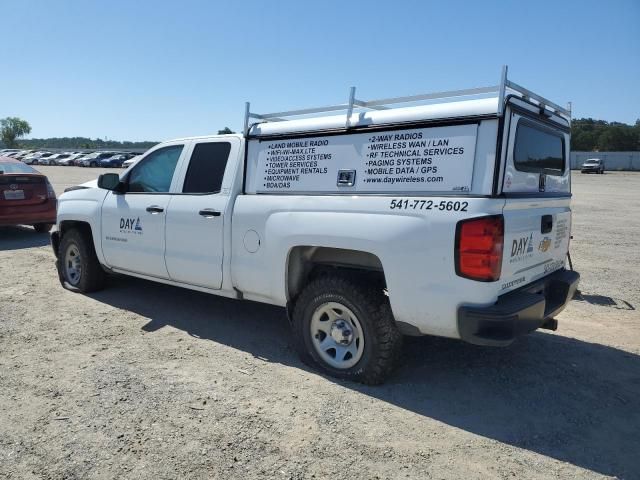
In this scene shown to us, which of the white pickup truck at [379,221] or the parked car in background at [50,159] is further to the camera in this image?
the parked car in background at [50,159]

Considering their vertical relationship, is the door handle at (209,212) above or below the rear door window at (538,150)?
below

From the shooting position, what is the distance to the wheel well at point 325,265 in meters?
3.79

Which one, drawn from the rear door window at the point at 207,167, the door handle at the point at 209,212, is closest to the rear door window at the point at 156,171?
the rear door window at the point at 207,167

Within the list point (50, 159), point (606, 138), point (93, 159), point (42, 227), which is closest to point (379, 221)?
point (42, 227)

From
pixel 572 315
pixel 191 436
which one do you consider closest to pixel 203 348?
pixel 191 436

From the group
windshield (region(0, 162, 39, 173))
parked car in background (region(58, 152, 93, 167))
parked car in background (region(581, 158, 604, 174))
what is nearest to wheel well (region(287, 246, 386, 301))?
windshield (region(0, 162, 39, 173))

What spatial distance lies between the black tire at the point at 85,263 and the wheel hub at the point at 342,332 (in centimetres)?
358

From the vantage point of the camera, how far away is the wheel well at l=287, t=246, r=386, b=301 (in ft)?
12.4

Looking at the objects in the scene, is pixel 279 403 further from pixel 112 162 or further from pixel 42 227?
pixel 112 162

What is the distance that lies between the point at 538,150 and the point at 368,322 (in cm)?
187

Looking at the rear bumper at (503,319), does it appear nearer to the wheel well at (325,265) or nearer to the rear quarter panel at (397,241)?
the rear quarter panel at (397,241)

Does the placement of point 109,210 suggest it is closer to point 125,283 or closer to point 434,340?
point 125,283

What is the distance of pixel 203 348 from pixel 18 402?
1.48 metres

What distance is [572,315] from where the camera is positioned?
554 centimetres
